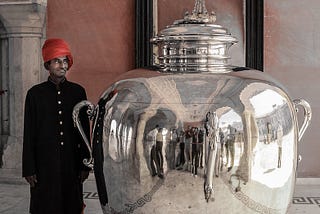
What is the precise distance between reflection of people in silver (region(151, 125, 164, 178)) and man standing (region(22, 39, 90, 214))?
614 millimetres

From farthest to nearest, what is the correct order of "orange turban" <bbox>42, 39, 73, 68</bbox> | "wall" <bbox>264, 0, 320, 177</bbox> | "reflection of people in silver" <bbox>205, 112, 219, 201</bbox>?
"wall" <bbox>264, 0, 320, 177</bbox>
"orange turban" <bbox>42, 39, 73, 68</bbox>
"reflection of people in silver" <bbox>205, 112, 219, 201</bbox>

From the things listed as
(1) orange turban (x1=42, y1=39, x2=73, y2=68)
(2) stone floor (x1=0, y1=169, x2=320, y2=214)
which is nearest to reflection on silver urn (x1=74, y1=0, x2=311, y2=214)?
(1) orange turban (x1=42, y1=39, x2=73, y2=68)

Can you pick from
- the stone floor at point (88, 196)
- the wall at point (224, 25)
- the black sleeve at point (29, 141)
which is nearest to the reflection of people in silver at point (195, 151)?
the black sleeve at point (29, 141)

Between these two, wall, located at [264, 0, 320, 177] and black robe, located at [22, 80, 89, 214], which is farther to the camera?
wall, located at [264, 0, 320, 177]

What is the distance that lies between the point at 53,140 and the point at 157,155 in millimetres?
717

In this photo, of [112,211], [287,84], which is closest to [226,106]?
[112,211]

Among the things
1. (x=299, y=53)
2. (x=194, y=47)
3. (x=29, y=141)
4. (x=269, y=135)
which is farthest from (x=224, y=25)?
(x=269, y=135)

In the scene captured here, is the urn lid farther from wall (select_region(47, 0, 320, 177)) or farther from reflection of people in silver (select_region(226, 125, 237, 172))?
wall (select_region(47, 0, 320, 177))

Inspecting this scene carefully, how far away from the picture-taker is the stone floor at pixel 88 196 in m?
2.98

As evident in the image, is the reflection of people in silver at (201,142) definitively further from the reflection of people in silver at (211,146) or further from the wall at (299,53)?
the wall at (299,53)

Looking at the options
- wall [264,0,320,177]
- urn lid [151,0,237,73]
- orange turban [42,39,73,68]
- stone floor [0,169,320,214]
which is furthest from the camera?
wall [264,0,320,177]

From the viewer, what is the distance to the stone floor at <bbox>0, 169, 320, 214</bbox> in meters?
2.98

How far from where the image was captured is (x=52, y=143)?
207 cm

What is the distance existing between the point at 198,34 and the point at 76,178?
0.87 meters
